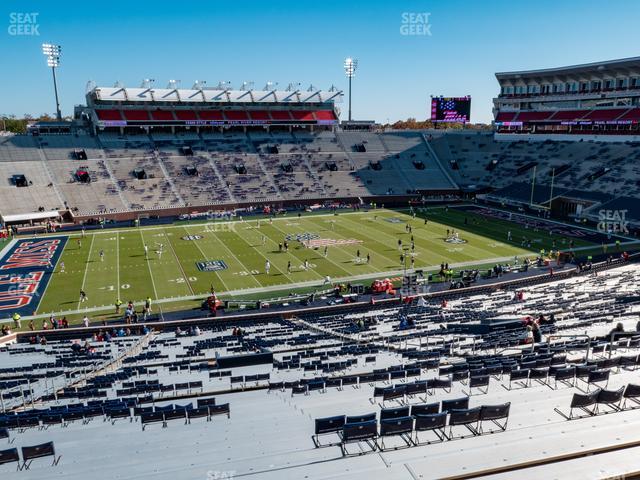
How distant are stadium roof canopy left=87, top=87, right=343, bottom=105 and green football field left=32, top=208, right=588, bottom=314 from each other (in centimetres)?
3190

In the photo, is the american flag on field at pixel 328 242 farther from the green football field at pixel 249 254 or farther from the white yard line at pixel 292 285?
the white yard line at pixel 292 285

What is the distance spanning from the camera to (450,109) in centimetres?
8944

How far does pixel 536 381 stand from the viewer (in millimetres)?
10477

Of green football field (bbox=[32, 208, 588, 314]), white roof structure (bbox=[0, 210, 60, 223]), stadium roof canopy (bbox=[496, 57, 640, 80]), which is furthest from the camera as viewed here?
stadium roof canopy (bbox=[496, 57, 640, 80])

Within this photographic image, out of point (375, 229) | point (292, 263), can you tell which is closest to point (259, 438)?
point (292, 263)

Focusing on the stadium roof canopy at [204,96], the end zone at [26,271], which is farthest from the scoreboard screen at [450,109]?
the end zone at [26,271]

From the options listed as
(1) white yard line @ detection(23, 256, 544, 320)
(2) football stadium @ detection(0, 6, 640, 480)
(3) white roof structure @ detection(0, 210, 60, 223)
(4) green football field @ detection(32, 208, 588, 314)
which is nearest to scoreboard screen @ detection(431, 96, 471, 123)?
(2) football stadium @ detection(0, 6, 640, 480)

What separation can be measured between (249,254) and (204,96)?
4776 cm

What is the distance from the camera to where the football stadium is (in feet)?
26.1

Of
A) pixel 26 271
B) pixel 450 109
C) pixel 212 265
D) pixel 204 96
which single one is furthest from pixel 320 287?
pixel 450 109

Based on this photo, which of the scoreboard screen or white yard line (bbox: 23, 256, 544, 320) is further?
the scoreboard screen

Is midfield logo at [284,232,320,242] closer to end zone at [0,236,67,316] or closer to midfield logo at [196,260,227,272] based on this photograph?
midfield logo at [196,260,227,272]

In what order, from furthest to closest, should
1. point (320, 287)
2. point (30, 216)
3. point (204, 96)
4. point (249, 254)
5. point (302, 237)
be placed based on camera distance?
1. point (204, 96)
2. point (30, 216)
3. point (302, 237)
4. point (249, 254)
5. point (320, 287)

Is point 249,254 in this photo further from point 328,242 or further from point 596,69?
point 596,69
